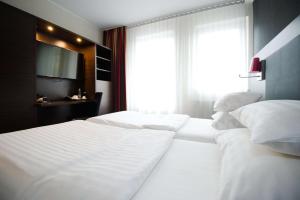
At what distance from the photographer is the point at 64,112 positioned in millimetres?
3188

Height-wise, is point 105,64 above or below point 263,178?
above

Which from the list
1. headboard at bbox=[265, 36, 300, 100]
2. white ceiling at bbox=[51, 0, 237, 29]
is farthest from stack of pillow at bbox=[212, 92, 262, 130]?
white ceiling at bbox=[51, 0, 237, 29]

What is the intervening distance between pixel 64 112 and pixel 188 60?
3004 mm

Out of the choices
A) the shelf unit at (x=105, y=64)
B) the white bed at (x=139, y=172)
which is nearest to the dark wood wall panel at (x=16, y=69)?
the white bed at (x=139, y=172)

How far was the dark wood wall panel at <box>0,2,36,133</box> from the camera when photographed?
6.10 feet

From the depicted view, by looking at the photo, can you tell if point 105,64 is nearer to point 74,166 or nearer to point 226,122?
point 226,122

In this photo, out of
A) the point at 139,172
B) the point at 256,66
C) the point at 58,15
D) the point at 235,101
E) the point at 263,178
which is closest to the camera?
the point at 263,178

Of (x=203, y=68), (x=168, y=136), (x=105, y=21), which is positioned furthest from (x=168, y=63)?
(x=168, y=136)

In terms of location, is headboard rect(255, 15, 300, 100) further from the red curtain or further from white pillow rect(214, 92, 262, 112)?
the red curtain

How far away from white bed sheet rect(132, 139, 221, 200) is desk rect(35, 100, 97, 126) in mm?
2426

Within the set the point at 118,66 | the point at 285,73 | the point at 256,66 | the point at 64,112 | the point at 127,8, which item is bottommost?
the point at 64,112

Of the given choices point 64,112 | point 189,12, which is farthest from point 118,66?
point 189,12

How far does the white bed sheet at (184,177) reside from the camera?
0.55m

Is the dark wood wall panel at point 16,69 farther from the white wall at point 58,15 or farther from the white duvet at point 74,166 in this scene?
the white duvet at point 74,166
